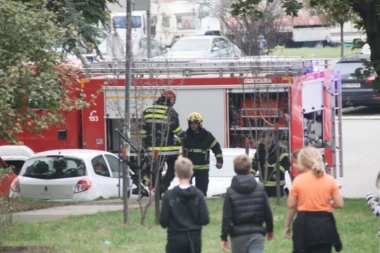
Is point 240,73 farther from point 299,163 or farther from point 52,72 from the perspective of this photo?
point 299,163

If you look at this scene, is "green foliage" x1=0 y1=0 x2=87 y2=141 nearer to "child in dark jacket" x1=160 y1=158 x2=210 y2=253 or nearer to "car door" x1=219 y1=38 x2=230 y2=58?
"child in dark jacket" x1=160 y1=158 x2=210 y2=253

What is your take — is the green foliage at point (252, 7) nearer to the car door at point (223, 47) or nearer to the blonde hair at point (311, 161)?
the blonde hair at point (311, 161)

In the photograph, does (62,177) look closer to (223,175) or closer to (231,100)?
(223,175)

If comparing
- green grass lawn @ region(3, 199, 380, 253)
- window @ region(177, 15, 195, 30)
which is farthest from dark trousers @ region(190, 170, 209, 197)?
window @ region(177, 15, 195, 30)

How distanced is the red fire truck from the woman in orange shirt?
1018 cm

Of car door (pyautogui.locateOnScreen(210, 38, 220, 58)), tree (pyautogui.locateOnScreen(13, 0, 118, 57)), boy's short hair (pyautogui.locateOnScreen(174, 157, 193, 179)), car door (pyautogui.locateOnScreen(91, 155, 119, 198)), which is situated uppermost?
car door (pyautogui.locateOnScreen(210, 38, 220, 58))

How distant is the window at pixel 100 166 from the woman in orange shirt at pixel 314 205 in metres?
10.0

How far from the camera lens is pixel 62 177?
18.1 m

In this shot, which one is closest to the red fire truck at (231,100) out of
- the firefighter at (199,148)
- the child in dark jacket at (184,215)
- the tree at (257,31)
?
the firefighter at (199,148)

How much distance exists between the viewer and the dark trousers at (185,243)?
8586 mm

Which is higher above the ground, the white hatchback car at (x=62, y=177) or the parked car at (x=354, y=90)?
the parked car at (x=354, y=90)

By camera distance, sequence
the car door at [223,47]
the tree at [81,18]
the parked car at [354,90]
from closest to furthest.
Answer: the tree at [81,18] < the parked car at [354,90] < the car door at [223,47]

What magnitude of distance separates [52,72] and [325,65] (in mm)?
10525

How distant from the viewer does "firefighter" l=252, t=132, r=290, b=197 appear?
16.3m
